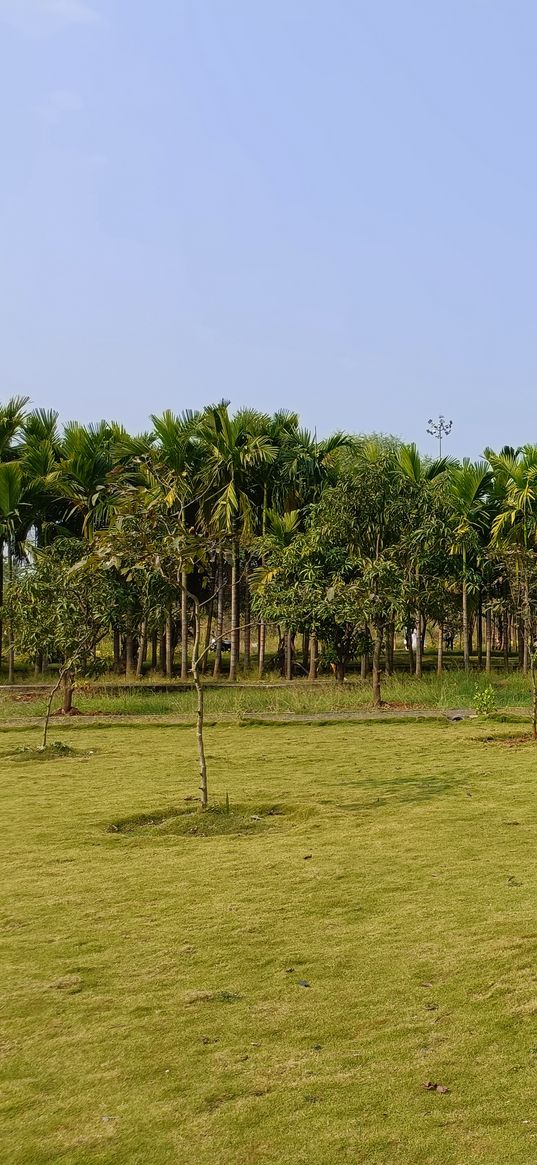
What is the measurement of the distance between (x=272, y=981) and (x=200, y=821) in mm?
4569

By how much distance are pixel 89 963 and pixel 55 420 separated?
133 feet

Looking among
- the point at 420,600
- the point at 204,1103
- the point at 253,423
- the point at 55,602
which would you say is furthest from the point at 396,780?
the point at 253,423

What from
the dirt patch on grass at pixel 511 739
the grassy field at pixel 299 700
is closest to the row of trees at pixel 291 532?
the grassy field at pixel 299 700

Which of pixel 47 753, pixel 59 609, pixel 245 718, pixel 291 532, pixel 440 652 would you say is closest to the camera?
pixel 47 753

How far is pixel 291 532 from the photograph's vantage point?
3838 centimetres

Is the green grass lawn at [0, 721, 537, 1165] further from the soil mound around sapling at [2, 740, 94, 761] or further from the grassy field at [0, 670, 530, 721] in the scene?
the grassy field at [0, 670, 530, 721]

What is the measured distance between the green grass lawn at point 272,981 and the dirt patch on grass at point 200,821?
43 millimetres

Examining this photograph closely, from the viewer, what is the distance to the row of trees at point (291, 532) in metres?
26.2

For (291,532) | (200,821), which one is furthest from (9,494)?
(200,821)

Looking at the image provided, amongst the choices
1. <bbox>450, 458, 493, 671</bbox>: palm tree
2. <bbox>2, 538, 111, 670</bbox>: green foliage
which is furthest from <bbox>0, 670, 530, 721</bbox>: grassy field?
<bbox>450, 458, 493, 671</bbox>: palm tree

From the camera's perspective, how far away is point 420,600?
95.8 feet

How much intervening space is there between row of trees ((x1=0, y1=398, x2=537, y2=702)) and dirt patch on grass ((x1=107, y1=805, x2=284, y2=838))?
795cm

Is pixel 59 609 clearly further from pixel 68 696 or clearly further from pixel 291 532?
pixel 291 532

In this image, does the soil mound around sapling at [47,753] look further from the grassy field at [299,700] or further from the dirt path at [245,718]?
the grassy field at [299,700]
